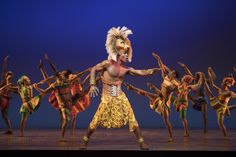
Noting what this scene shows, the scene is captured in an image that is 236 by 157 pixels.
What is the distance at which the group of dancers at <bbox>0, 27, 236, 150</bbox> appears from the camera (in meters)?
7.09

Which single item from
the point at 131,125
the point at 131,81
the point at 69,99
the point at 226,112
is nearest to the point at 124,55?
the point at 131,125

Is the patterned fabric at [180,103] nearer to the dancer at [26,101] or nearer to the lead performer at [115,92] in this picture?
the dancer at [26,101]

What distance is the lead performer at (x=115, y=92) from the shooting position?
23.2 feet

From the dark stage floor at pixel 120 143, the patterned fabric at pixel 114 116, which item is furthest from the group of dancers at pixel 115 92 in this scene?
the dark stage floor at pixel 120 143

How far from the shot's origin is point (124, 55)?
7.34 metres

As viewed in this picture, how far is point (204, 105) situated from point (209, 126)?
2380mm

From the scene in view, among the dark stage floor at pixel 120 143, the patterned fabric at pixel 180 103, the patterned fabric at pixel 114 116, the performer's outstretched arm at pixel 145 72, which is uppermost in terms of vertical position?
the performer's outstretched arm at pixel 145 72

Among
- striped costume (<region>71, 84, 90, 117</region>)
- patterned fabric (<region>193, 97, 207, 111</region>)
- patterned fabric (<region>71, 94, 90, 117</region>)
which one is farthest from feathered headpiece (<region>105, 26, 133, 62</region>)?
patterned fabric (<region>193, 97, 207, 111</region>)

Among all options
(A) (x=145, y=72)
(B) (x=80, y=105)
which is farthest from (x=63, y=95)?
(A) (x=145, y=72)

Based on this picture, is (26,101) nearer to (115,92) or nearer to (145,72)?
(115,92)

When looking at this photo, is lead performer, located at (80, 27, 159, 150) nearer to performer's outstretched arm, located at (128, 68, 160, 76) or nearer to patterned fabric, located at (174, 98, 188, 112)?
performer's outstretched arm, located at (128, 68, 160, 76)

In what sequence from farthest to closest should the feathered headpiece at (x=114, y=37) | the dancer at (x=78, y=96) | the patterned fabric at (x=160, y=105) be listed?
the dancer at (x=78, y=96) → the patterned fabric at (x=160, y=105) → the feathered headpiece at (x=114, y=37)

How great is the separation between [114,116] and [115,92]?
1.17ft
